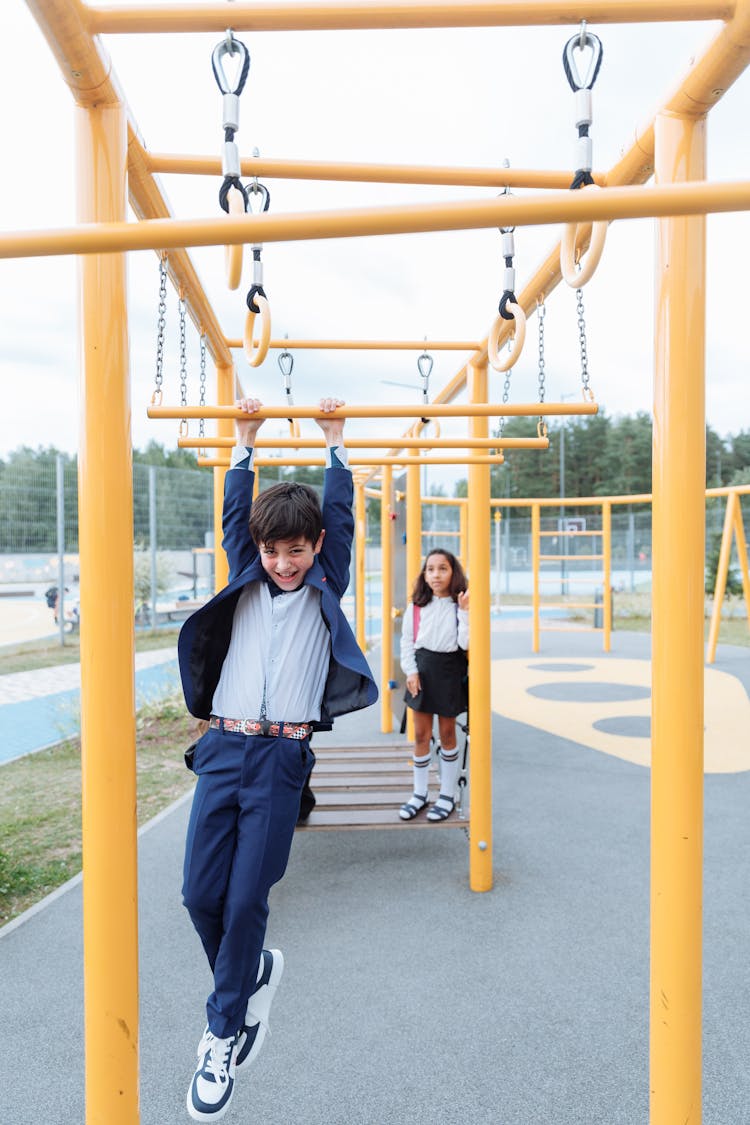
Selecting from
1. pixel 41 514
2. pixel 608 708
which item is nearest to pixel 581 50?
pixel 608 708

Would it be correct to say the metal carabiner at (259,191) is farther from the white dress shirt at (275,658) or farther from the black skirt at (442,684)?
the black skirt at (442,684)

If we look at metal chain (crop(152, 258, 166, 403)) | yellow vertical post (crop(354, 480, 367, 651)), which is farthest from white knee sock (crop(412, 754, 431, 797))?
yellow vertical post (crop(354, 480, 367, 651))

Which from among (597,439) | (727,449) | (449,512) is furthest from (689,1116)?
(597,439)

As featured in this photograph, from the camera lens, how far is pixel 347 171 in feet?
5.96

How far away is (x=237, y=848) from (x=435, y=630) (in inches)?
83.8

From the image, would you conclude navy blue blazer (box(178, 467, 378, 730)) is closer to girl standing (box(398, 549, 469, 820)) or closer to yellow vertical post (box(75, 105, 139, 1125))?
yellow vertical post (box(75, 105, 139, 1125))

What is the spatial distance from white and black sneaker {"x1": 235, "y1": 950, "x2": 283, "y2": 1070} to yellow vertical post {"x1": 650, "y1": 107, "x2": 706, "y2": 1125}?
0.90 m

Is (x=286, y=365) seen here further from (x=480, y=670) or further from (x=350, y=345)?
(x=480, y=670)

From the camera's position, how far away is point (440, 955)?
8.38ft

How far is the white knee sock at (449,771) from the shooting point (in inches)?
140

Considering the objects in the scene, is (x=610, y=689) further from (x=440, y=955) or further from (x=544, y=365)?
(x=544, y=365)

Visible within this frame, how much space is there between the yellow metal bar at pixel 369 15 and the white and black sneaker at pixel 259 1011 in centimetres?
199

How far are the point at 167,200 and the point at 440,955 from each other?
7.94 feet

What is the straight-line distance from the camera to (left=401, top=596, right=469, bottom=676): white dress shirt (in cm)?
376
